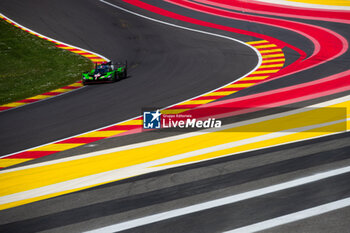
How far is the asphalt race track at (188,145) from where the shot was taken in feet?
23.2

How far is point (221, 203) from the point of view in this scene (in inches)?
293

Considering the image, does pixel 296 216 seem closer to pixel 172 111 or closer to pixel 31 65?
pixel 172 111

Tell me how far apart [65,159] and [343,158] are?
6.39 m

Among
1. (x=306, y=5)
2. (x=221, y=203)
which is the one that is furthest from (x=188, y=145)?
(x=306, y=5)

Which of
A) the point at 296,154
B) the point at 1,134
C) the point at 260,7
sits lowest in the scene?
the point at 1,134

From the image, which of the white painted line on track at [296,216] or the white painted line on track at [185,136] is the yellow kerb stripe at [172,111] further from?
the white painted line on track at [296,216]

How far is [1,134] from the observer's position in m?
13.4

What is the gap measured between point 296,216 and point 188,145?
4.76 meters

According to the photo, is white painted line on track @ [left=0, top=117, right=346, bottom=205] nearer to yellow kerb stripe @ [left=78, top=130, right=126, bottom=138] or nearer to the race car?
yellow kerb stripe @ [left=78, top=130, right=126, bottom=138]

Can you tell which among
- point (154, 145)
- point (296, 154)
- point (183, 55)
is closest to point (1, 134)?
point (154, 145)

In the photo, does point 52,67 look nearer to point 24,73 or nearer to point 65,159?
point 24,73
